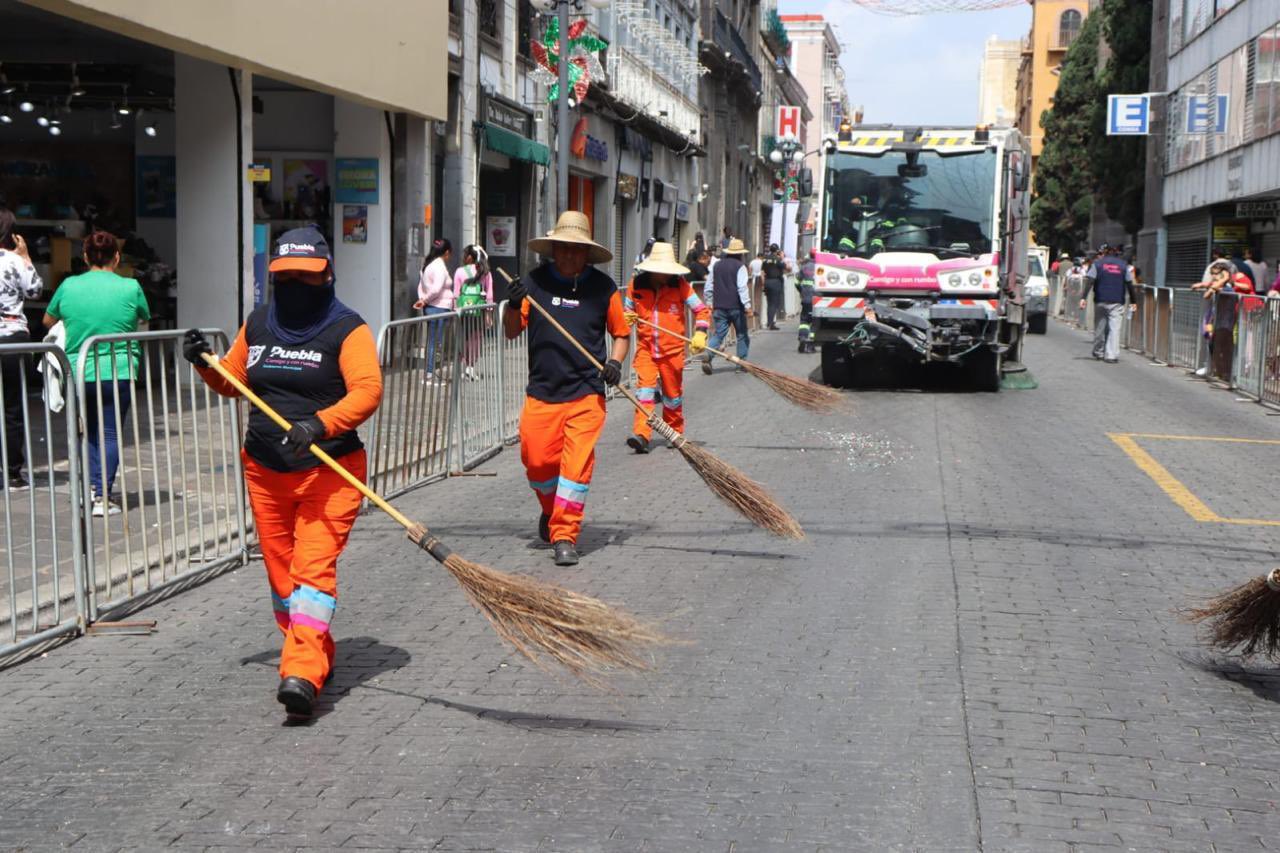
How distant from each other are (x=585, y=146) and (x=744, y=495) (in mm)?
23757

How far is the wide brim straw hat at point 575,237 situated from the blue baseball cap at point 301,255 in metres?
2.84

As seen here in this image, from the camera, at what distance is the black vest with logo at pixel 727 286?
1964cm

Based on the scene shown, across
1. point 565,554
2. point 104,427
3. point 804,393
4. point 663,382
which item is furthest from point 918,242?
point 104,427

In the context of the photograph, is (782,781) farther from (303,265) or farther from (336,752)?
(303,265)

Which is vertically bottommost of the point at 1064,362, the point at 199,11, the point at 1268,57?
the point at 1064,362

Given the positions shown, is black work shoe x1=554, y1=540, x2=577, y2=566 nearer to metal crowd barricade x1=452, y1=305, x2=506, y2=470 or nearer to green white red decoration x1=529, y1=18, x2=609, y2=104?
metal crowd barricade x1=452, y1=305, x2=506, y2=470

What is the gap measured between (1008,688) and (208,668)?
3.15m

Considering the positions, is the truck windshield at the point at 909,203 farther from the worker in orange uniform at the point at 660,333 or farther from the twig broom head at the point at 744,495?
the twig broom head at the point at 744,495

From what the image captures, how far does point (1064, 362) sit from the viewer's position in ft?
83.3

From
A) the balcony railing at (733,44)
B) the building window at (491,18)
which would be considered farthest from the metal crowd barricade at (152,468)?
the balcony railing at (733,44)

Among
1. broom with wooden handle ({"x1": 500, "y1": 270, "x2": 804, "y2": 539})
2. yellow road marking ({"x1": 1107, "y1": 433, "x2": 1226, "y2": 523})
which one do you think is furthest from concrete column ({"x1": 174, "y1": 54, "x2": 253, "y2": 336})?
yellow road marking ({"x1": 1107, "y1": 433, "x2": 1226, "y2": 523})

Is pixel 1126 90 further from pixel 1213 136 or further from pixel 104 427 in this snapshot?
pixel 104 427

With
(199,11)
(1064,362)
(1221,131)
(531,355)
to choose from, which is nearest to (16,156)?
(199,11)

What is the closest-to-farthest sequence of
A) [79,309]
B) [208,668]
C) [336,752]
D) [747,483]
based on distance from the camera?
[336,752] < [208,668] < [747,483] < [79,309]
